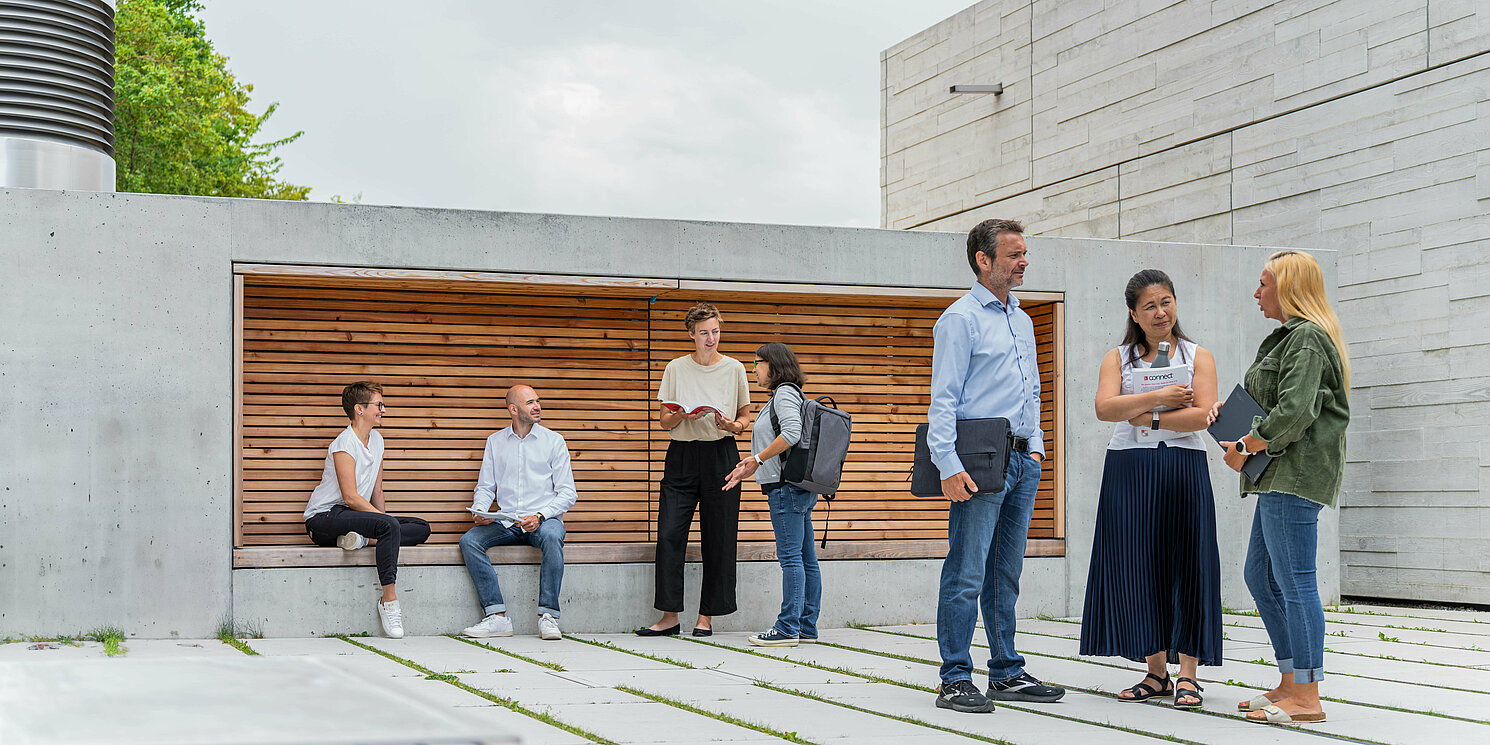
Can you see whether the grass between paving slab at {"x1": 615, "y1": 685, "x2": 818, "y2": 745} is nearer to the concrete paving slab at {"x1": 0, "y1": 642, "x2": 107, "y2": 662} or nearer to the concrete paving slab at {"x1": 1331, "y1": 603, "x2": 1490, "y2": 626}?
the concrete paving slab at {"x1": 0, "y1": 642, "x2": 107, "y2": 662}

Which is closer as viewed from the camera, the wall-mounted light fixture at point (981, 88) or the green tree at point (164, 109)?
the wall-mounted light fixture at point (981, 88)

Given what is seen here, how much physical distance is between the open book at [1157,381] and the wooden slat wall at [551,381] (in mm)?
3810

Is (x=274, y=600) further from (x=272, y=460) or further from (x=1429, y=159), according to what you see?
(x=1429, y=159)

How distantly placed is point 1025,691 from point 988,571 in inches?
20.1

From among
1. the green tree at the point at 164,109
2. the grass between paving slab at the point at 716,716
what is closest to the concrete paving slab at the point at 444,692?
the grass between paving slab at the point at 716,716

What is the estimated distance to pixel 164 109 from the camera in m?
26.3

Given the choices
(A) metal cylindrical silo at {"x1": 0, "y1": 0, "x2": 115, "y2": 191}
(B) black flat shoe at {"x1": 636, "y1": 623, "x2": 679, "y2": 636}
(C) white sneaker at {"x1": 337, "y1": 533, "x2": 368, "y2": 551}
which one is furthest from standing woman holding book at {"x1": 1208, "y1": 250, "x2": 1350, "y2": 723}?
(A) metal cylindrical silo at {"x1": 0, "y1": 0, "x2": 115, "y2": 191}

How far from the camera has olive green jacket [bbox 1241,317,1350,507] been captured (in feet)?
16.0

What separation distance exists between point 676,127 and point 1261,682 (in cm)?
3763

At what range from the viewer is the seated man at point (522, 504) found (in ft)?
25.8

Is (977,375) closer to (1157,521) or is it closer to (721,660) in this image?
(1157,521)

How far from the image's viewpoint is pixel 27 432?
734 cm

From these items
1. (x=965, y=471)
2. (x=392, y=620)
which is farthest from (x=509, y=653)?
(x=965, y=471)

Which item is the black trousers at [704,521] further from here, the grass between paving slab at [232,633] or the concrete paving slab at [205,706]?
the concrete paving slab at [205,706]
